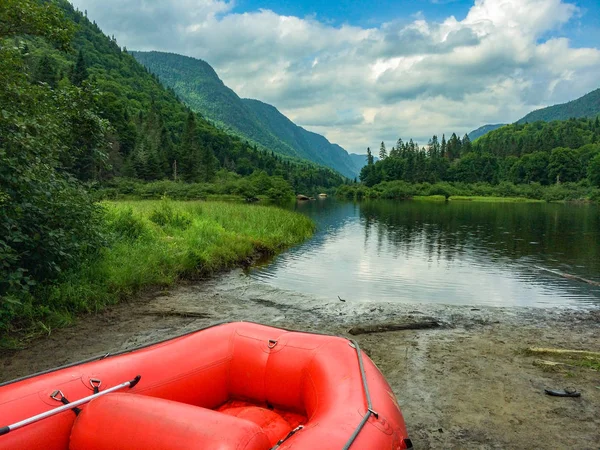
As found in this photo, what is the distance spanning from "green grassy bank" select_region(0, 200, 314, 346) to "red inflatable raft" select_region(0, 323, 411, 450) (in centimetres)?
293

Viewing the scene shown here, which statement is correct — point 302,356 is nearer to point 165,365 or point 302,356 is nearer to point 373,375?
point 373,375

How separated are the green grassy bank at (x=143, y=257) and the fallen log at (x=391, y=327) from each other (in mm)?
4735

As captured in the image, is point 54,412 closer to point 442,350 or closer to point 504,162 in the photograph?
point 442,350

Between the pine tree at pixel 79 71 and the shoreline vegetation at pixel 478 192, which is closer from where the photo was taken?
the pine tree at pixel 79 71

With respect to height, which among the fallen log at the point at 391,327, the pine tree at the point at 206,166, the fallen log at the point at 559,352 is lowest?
the fallen log at the point at 391,327

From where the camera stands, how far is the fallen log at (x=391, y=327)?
24.3 feet

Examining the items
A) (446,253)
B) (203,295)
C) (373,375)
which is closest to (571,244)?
(446,253)

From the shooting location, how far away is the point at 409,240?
24.4m

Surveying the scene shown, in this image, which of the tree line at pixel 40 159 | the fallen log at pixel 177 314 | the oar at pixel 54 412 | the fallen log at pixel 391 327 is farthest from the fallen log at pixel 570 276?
the oar at pixel 54 412

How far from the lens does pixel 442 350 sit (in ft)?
21.4

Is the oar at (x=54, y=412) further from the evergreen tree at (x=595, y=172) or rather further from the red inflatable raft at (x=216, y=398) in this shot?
the evergreen tree at (x=595, y=172)

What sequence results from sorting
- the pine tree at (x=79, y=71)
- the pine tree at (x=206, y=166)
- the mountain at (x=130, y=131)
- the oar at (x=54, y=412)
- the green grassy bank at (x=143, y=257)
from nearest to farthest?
the oar at (x=54, y=412) → the green grassy bank at (x=143, y=257) → the mountain at (x=130, y=131) → the pine tree at (x=79, y=71) → the pine tree at (x=206, y=166)

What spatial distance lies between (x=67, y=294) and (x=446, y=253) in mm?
16326

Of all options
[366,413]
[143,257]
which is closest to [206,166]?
[143,257]
